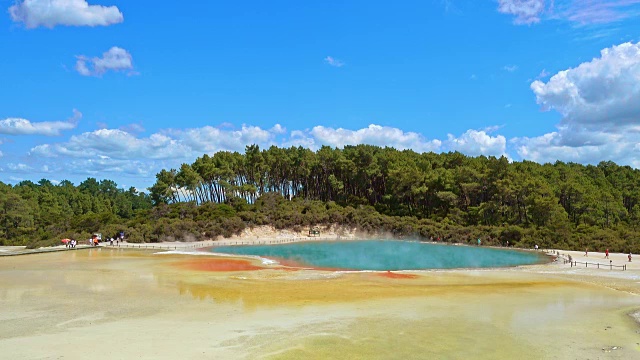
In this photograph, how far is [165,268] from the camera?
34.8m

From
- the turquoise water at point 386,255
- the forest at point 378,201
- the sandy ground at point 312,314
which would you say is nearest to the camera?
the sandy ground at point 312,314

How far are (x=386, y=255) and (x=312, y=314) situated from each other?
3101 cm

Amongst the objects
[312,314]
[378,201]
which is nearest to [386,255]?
[312,314]

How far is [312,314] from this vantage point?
755 inches

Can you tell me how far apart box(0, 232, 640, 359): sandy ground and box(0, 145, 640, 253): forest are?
28064mm

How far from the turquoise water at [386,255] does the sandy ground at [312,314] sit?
A: 22.6 feet

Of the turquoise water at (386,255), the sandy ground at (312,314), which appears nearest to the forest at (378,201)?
the turquoise water at (386,255)

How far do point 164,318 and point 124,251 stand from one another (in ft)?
114

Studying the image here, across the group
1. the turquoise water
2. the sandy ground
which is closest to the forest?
the turquoise water

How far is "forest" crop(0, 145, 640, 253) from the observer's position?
6091cm

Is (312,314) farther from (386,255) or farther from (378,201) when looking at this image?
(378,201)

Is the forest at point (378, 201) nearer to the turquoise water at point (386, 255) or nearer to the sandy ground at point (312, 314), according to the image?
the turquoise water at point (386, 255)

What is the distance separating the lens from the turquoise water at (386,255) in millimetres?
40656

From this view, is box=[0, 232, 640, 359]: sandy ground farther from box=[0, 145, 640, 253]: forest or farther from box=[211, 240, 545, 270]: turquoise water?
box=[0, 145, 640, 253]: forest
